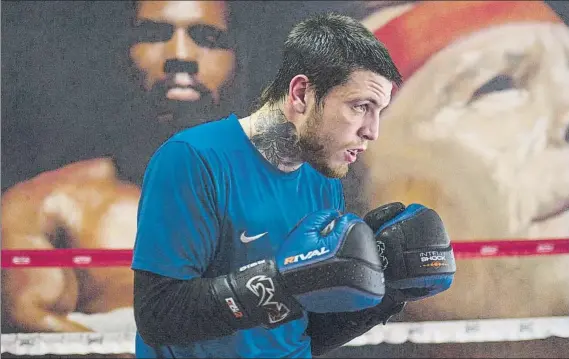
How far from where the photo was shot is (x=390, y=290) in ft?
4.35

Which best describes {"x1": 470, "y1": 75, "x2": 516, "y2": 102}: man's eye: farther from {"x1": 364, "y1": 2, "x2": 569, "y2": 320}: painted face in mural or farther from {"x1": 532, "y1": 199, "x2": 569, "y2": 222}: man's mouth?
{"x1": 532, "y1": 199, "x2": 569, "y2": 222}: man's mouth

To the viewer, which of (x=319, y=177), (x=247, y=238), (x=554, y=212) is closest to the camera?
(x=247, y=238)

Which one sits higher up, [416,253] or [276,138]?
[276,138]

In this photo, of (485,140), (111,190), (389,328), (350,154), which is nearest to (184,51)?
(111,190)

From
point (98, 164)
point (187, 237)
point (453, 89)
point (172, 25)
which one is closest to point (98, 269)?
point (98, 164)

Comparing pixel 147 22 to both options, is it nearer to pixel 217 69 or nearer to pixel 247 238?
pixel 217 69

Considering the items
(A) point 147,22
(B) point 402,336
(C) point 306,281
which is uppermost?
(A) point 147,22

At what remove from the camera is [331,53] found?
3.83 ft

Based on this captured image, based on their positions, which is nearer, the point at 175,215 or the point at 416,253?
the point at 175,215

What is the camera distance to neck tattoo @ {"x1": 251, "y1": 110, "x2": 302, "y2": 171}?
47.7 inches

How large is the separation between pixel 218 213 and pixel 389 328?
1.70m

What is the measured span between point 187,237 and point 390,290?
444mm

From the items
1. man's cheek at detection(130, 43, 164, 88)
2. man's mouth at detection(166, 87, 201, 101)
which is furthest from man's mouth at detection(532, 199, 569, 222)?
man's cheek at detection(130, 43, 164, 88)

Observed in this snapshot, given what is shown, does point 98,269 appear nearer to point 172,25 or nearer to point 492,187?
point 172,25
